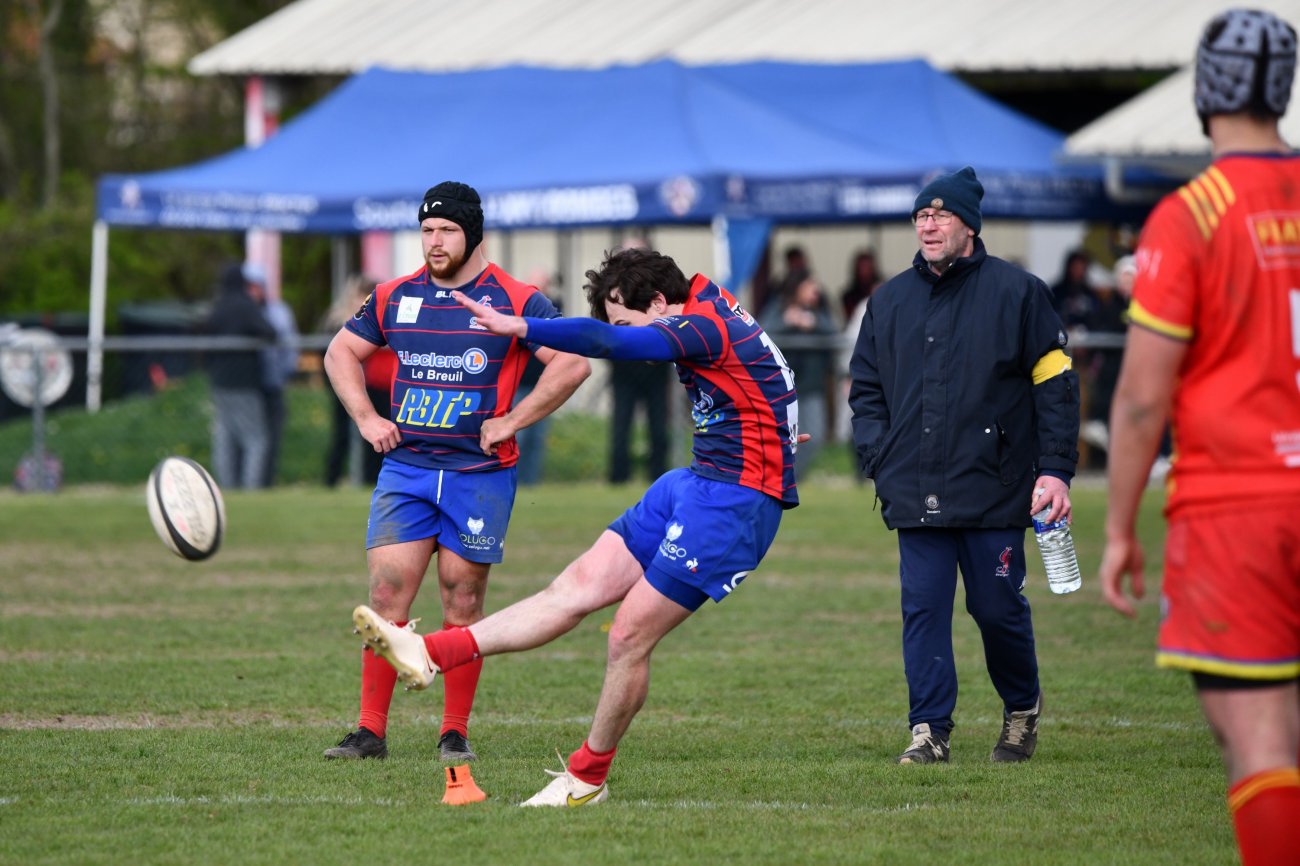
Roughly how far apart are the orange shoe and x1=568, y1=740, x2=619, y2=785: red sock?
12.7 inches

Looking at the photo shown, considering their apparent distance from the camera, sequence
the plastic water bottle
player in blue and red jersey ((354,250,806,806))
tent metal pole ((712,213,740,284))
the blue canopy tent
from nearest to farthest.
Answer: player in blue and red jersey ((354,250,806,806))
the plastic water bottle
tent metal pole ((712,213,740,284))
the blue canopy tent

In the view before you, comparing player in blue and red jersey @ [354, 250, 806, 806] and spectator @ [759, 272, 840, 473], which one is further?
spectator @ [759, 272, 840, 473]

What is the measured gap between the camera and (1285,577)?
14.3 ft

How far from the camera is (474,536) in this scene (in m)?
7.33

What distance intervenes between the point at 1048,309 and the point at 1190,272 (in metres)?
2.83

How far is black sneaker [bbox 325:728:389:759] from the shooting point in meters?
7.13

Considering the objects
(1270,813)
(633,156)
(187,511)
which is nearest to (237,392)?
(633,156)

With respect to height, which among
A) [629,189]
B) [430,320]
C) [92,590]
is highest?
[629,189]

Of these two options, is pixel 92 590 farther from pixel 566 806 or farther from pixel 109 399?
pixel 109 399

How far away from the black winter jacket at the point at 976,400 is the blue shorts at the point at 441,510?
59.7 inches

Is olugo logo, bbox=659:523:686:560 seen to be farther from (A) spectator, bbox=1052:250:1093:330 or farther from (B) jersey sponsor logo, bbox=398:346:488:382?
(A) spectator, bbox=1052:250:1093:330

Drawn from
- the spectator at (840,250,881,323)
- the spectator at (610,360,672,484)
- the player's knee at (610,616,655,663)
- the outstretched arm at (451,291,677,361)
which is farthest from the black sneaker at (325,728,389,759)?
the spectator at (840,250,881,323)

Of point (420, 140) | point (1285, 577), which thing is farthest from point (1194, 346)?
point (420, 140)

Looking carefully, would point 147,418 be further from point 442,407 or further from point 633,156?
point 442,407
